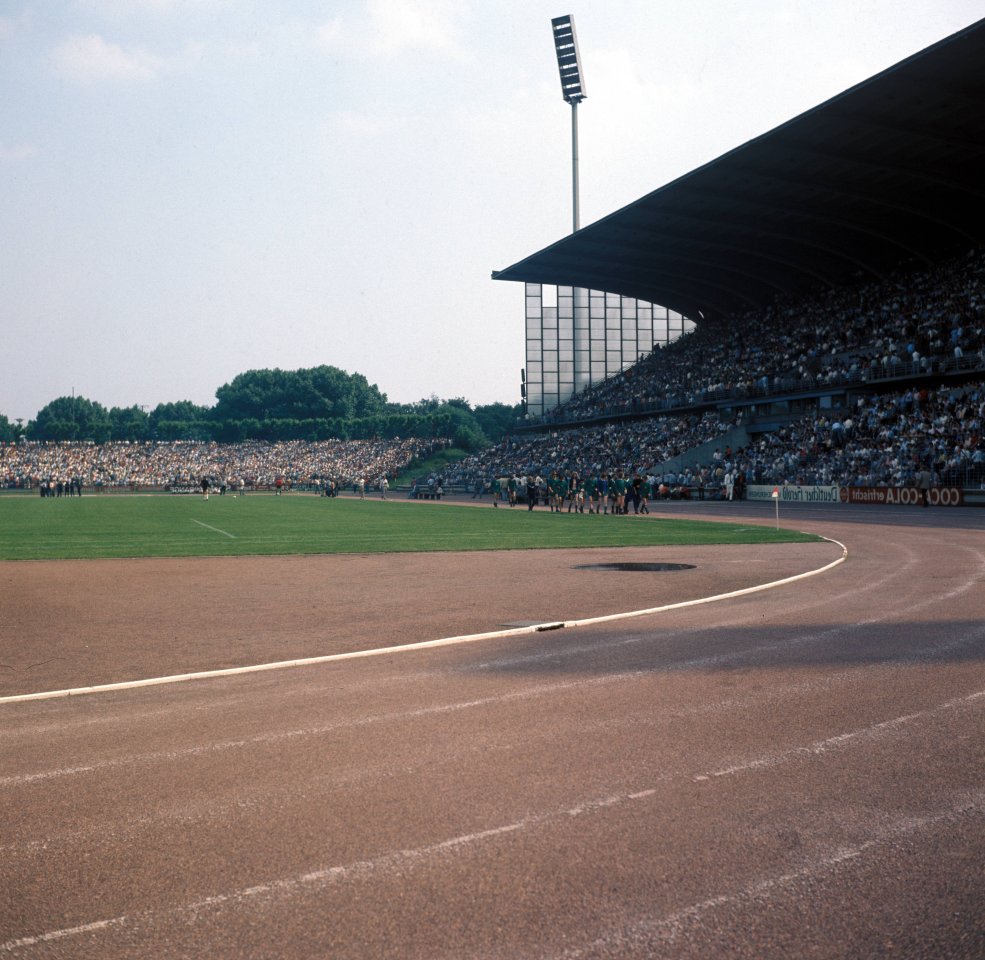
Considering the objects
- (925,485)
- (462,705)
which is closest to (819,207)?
(925,485)

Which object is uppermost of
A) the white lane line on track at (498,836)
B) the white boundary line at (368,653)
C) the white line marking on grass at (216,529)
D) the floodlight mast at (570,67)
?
the floodlight mast at (570,67)

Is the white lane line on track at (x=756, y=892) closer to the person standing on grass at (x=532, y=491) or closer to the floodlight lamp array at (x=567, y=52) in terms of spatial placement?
the person standing on grass at (x=532, y=491)

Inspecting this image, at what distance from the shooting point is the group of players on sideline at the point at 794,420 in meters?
46.2

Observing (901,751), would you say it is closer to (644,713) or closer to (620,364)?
(644,713)

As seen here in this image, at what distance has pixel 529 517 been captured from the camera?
132 ft

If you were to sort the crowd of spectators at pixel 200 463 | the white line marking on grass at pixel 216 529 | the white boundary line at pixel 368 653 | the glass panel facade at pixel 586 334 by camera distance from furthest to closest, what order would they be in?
the crowd of spectators at pixel 200 463, the glass panel facade at pixel 586 334, the white line marking on grass at pixel 216 529, the white boundary line at pixel 368 653

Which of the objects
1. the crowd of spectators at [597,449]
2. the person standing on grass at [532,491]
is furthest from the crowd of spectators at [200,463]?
the person standing on grass at [532,491]

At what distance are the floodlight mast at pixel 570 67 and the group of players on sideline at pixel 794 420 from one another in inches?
755

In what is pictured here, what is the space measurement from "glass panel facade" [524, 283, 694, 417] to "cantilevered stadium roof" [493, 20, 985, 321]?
29.0ft

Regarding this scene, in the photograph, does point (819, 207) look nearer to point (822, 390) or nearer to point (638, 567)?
point (822, 390)

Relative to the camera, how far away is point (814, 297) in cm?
6950

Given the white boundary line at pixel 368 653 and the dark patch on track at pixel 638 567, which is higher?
the white boundary line at pixel 368 653

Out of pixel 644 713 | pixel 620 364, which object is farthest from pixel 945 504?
pixel 620 364

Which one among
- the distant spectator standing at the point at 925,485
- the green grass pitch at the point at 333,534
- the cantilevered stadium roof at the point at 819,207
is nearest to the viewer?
the green grass pitch at the point at 333,534
